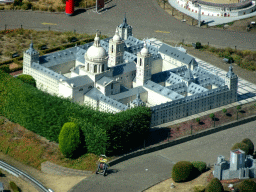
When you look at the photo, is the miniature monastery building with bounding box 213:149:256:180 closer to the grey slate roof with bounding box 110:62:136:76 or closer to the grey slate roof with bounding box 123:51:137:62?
the grey slate roof with bounding box 110:62:136:76

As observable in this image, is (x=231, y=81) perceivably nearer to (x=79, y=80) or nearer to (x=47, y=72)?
(x=79, y=80)

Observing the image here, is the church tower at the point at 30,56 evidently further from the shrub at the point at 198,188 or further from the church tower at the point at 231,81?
the shrub at the point at 198,188

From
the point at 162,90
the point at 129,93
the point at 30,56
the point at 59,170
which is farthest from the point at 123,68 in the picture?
the point at 59,170

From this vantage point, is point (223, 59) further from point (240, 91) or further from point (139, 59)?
point (139, 59)

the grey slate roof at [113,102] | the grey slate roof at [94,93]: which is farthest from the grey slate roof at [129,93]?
the grey slate roof at [94,93]

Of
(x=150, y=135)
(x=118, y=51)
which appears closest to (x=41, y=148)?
(x=150, y=135)

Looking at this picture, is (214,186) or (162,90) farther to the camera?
(162,90)
